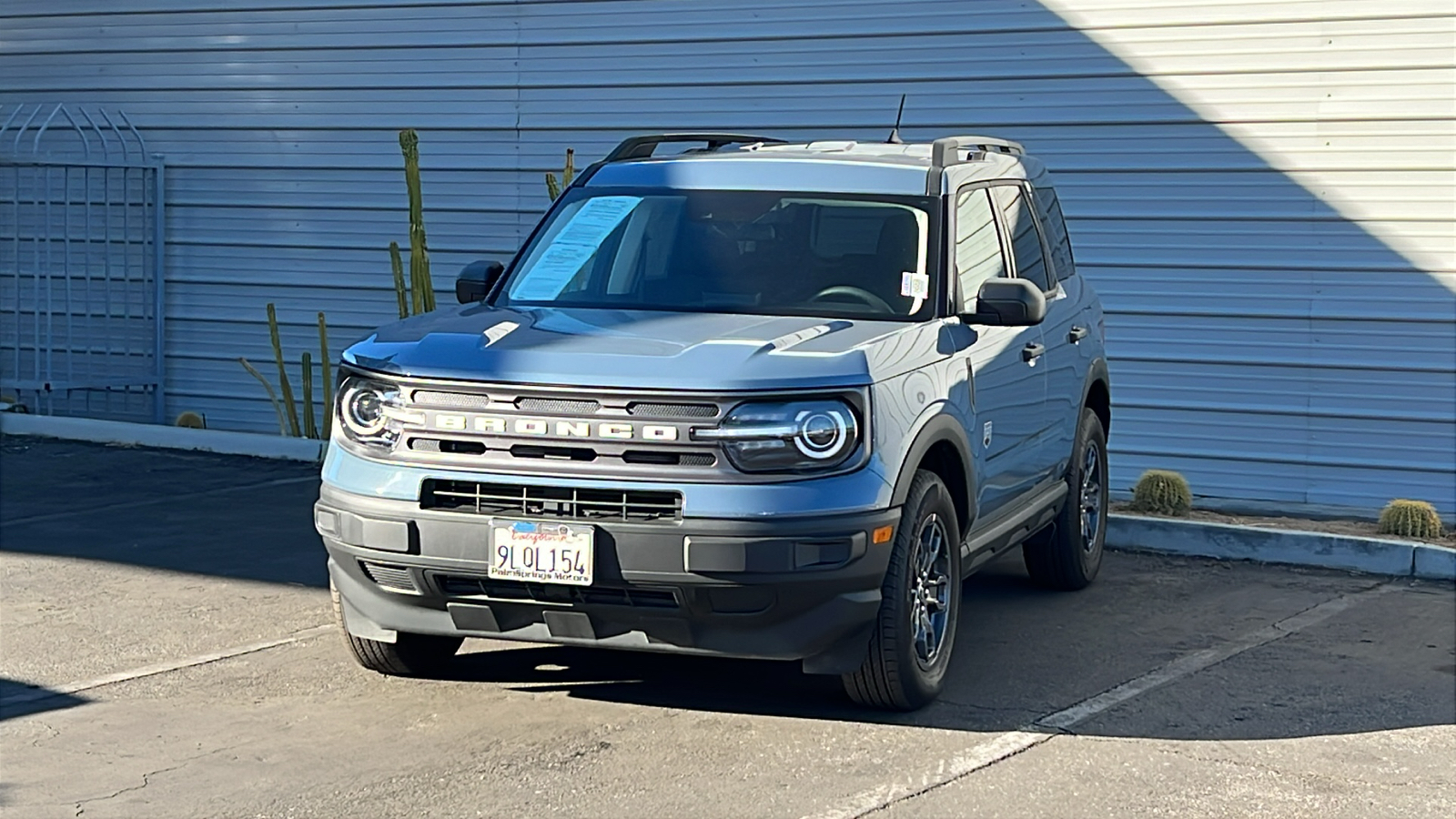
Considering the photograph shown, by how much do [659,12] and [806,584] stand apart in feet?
25.6

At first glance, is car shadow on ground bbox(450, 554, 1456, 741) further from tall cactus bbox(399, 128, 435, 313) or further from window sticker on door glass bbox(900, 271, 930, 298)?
tall cactus bbox(399, 128, 435, 313)

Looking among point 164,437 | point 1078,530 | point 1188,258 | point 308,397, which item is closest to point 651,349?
point 1078,530

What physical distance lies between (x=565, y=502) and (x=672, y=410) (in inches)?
17.0

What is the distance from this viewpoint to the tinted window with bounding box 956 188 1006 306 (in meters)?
7.16

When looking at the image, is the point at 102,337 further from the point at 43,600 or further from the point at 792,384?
the point at 792,384

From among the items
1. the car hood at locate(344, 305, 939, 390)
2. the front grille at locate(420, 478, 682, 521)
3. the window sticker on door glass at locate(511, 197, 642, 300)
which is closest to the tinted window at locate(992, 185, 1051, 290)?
the car hood at locate(344, 305, 939, 390)

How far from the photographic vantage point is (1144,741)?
6039 mm

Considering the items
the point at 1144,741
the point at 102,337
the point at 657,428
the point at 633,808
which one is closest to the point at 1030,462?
the point at 1144,741

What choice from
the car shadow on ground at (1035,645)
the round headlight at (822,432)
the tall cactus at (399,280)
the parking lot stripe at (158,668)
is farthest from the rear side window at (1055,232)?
the tall cactus at (399,280)

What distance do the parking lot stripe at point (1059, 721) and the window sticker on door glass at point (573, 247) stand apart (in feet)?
7.93

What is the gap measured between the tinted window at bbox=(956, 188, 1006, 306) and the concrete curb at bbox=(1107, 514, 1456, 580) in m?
2.60

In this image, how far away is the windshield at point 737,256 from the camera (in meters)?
6.90

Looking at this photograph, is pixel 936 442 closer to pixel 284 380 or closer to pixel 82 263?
pixel 284 380

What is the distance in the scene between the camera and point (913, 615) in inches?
245
